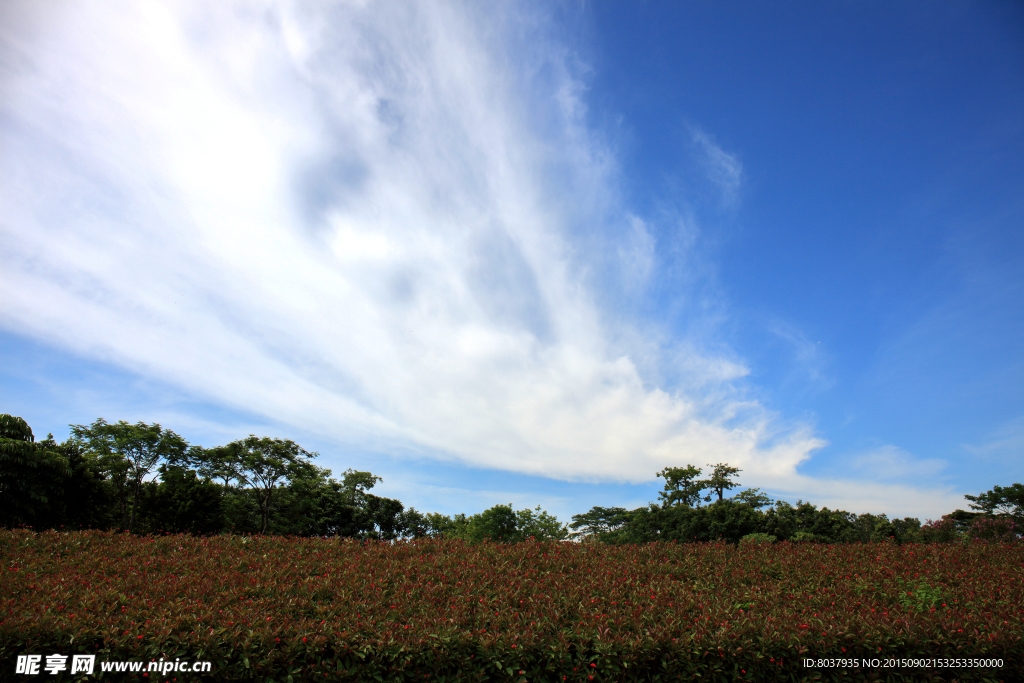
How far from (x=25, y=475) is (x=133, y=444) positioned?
493 cm

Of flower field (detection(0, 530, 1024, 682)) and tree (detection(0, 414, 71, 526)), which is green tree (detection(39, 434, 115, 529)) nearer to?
tree (detection(0, 414, 71, 526))

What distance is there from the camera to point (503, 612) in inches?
253

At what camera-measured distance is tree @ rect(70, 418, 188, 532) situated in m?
23.4

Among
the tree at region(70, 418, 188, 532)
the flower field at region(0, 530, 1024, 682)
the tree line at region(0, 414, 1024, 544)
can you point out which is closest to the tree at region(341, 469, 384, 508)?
the tree line at region(0, 414, 1024, 544)

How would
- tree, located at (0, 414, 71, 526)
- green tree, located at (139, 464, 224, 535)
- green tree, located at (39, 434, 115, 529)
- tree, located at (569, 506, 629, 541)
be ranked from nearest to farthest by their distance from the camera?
tree, located at (0, 414, 71, 526) < green tree, located at (39, 434, 115, 529) < green tree, located at (139, 464, 224, 535) < tree, located at (569, 506, 629, 541)

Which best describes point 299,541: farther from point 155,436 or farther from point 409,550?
point 155,436

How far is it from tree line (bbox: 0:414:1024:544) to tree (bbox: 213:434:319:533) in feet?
0.19

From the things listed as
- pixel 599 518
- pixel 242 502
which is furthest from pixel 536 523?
pixel 599 518

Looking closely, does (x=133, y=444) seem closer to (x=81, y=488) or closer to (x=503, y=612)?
(x=81, y=488)

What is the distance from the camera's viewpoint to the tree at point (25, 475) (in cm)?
1839

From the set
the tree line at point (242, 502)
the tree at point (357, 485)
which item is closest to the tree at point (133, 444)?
the tree line at point (242, 502)

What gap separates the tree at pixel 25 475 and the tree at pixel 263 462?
6985mm

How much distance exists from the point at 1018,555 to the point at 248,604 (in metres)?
14.7

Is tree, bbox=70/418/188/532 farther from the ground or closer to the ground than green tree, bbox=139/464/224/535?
farther from the ground
